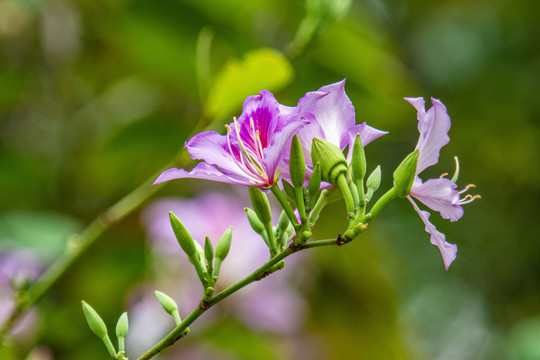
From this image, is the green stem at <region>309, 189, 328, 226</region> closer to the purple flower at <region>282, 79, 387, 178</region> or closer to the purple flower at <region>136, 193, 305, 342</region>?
the purple flower at <region>282, 79, 387, 178</region>

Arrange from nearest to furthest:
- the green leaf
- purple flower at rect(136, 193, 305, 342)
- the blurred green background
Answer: the green leaf
the blurred green background
purple flower at rect(136, 193, 305, 342)

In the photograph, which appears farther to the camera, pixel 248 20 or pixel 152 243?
pixel 248 20

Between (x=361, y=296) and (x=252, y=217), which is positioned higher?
(x=252, y=217)

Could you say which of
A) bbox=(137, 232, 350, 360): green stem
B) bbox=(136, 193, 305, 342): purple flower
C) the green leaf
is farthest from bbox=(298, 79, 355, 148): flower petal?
bbox=(136, 193, 305, 342): purple flower

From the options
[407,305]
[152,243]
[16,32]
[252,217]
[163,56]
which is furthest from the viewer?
[407,305]

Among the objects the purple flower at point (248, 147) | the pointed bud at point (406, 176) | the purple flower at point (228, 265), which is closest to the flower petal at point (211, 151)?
the purple flower at point (248, 147)

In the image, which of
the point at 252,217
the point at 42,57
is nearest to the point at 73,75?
the point at 42,57

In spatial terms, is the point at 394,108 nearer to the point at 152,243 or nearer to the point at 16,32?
the point at 152,243

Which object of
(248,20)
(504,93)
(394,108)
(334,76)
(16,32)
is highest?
(16,32)
